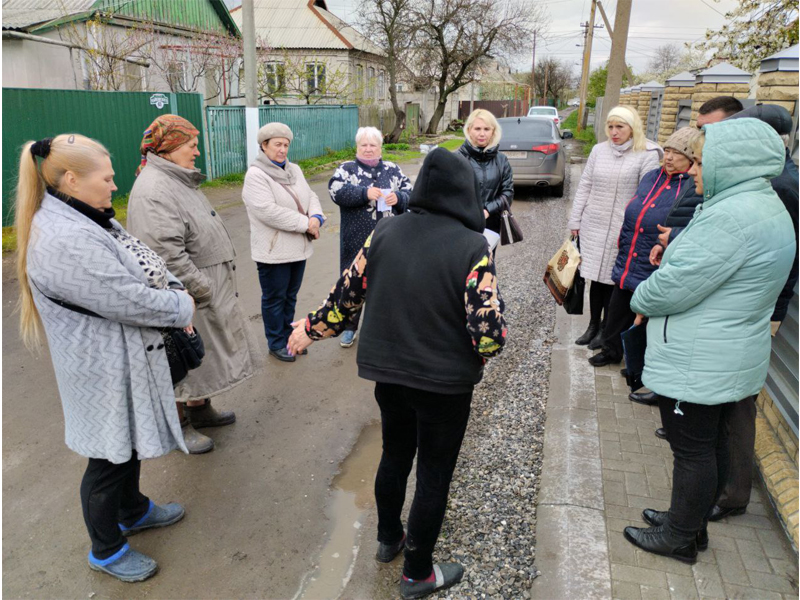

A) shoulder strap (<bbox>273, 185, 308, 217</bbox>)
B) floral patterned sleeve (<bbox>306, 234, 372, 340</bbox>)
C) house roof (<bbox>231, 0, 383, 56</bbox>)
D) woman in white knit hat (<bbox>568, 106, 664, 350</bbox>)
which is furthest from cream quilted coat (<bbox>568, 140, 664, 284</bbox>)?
house roof (<bbox>231, 0, 383, 56</bbox>)

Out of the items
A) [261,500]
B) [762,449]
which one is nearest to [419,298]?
[261,500]

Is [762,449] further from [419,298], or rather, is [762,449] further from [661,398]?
[419,298]

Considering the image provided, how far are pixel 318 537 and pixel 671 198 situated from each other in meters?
2.96

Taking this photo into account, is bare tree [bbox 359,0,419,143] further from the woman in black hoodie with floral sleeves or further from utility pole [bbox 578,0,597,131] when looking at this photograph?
the woman in black hoodie with floral sleeves

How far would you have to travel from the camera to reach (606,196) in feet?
15.4

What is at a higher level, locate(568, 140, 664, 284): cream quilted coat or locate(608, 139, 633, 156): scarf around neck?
locate(608, 139, 633, 156): scarf around neck

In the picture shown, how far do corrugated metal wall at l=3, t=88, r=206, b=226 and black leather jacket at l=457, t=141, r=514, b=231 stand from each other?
19.7ft

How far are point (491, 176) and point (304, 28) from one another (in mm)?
32854

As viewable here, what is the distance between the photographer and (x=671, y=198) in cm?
384

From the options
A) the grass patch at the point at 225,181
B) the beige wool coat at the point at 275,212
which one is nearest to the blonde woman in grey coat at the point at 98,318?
the beige wool coat at the point at 275,212

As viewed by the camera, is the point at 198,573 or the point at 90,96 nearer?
the point at 198,573

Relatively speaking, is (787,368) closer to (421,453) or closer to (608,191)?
(608,191)

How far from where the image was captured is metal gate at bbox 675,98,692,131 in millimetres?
7810

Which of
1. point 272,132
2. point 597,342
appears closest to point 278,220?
point 272,132
